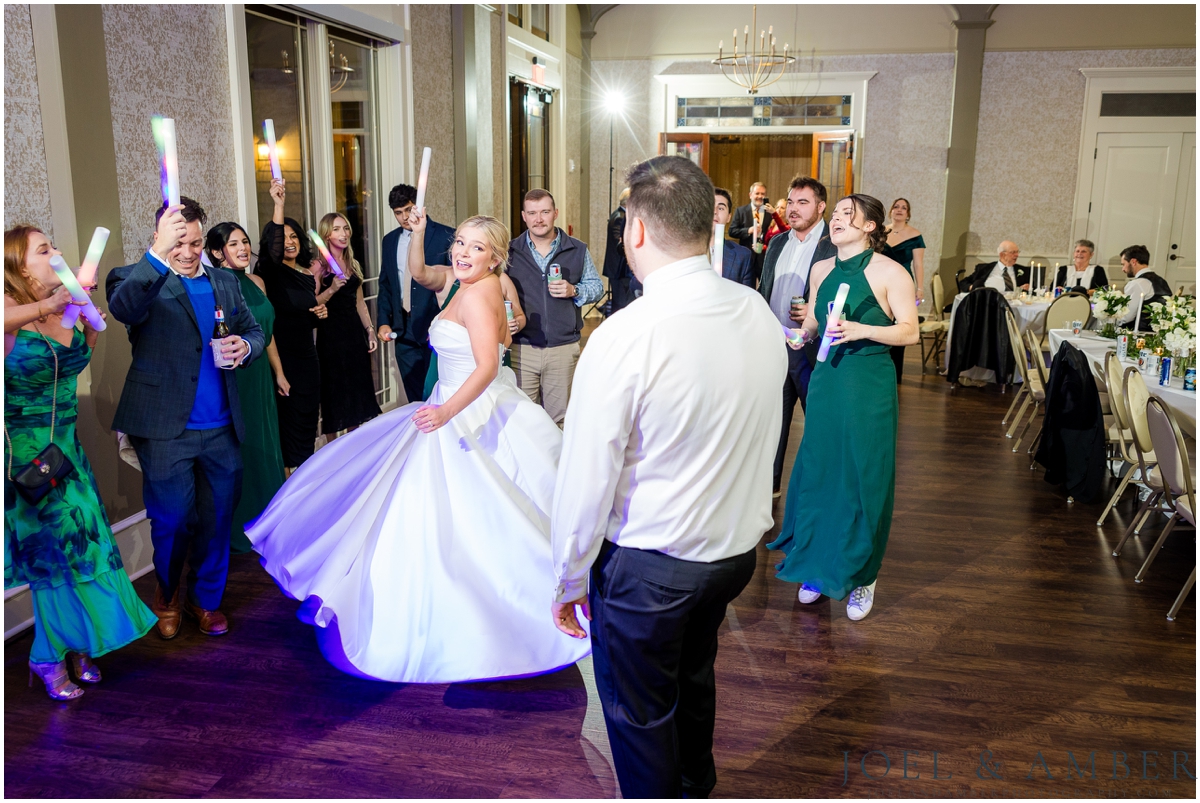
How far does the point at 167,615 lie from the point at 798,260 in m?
3.05

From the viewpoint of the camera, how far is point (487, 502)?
289cm

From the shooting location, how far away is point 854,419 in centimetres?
330

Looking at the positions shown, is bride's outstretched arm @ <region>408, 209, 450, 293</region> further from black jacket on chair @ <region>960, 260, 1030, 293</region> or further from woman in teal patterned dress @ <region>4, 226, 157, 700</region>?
black jacket on chair @ <region>960, 260, 1030, 293</region>

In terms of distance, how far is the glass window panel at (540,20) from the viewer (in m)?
9.64

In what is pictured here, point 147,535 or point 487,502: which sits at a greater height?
point 487,502

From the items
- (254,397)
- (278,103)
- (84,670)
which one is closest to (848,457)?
(254,397)

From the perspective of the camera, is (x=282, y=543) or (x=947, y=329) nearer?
(x=282, y=543)

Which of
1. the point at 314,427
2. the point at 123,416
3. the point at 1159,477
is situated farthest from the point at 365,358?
the point at 1159,477

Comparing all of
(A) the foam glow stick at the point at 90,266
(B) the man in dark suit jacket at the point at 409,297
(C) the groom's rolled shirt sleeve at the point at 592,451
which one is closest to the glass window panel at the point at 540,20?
(B) the man in dark suit jacket at the point at 409,297

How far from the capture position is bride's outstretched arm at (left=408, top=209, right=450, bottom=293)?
12.6 feet

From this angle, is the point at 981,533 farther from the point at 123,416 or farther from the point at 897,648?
the point at 123,416

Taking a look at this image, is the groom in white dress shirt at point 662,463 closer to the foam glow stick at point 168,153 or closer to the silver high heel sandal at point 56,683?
the foam glow stick at point 168,153

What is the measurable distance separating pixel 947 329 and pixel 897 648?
251 inches

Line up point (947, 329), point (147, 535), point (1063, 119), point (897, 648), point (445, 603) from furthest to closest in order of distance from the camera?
point (1063, 119) → point (947, 329) → point (147, 535) → point (897, 648) → point (445, 603)
